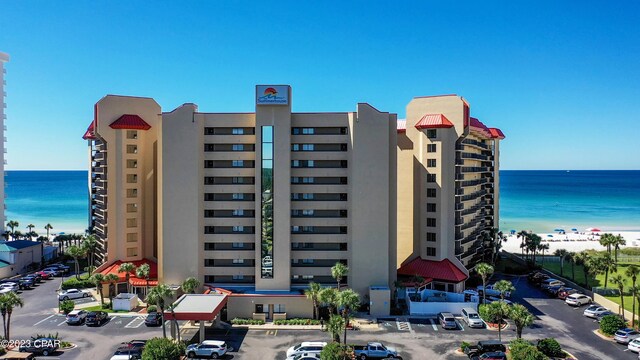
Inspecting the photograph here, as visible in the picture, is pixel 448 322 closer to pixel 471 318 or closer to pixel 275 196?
pixel 471 318

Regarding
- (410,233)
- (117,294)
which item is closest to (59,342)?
(117,294)

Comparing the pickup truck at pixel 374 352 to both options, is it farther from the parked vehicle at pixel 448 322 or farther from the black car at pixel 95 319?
the black car at pixel 95 319

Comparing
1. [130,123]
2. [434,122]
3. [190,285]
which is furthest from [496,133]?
[130,123]

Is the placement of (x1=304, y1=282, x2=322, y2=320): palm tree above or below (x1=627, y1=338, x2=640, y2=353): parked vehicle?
above

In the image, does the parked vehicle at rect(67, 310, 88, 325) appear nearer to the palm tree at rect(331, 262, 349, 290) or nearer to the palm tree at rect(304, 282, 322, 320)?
the palm tree at rect(304, 282, 322, 320)

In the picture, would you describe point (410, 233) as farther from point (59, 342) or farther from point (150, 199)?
point (59, 342)

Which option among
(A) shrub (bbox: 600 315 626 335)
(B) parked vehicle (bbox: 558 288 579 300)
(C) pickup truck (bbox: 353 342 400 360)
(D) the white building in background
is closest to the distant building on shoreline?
(C) pickup truck (bbox: 353 342 400 360)
